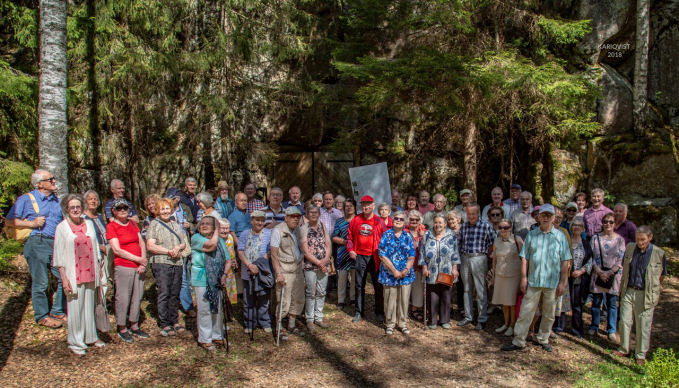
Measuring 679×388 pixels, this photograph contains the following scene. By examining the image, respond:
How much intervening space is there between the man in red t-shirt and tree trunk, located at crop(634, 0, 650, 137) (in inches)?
352

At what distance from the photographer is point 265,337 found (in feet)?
18.9

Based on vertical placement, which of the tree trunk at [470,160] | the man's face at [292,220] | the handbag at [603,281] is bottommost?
the handbag at [603,281]

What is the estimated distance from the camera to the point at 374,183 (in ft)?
30.5

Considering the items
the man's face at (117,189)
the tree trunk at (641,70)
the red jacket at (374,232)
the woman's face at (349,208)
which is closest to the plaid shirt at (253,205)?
the woman's face at (349,208)

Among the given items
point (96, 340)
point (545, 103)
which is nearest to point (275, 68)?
point (545, 103)

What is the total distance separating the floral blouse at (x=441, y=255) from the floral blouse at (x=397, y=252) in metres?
0.32

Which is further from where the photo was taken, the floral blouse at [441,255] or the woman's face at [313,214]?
the floral blouse at [441,255]

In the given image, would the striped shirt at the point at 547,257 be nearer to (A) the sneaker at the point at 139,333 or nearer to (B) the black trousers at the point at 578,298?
(B) the black trousers at the point at 578,298

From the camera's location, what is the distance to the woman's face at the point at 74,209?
194 inches

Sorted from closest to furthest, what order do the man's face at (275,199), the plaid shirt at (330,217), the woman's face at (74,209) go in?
the woman's face at (74,209) < the man's face at (275,199) < the plaid shirt at (330,217)

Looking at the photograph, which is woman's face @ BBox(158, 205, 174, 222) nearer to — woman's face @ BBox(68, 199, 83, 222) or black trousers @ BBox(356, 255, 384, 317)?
woman's face @ BBox(68, 199, 83, 222)

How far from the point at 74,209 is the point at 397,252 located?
4.00 metres

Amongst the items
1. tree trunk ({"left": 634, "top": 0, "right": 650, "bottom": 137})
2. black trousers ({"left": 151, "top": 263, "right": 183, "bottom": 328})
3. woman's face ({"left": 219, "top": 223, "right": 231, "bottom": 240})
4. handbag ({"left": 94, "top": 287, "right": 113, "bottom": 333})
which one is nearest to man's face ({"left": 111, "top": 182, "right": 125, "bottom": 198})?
black trousers ({"left": 151, "top": 263, "right": 183, "bottom": 328})

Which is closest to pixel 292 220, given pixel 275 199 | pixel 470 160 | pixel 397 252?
pixel 275 199
